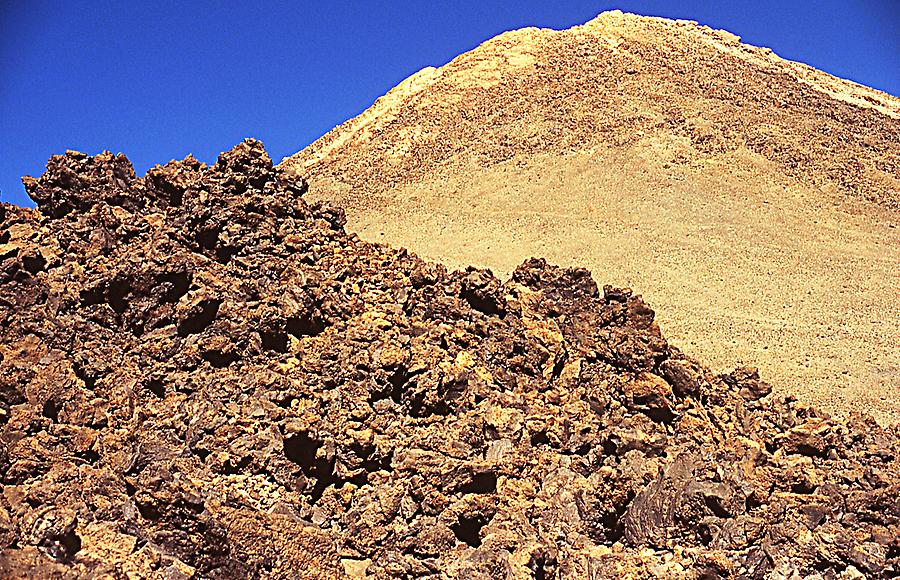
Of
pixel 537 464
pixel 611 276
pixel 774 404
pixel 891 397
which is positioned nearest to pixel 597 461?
pixel 537 464

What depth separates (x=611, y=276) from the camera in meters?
22.3

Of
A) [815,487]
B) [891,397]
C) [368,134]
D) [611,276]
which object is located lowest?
[815,487]

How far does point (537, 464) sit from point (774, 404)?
3182 mm

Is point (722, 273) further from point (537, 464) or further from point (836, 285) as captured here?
point (537, 464)

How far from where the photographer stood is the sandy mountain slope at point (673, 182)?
19.0 meters

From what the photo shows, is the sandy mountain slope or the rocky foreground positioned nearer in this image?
the rocky foreground

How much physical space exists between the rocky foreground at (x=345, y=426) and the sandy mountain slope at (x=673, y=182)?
7.93 metres

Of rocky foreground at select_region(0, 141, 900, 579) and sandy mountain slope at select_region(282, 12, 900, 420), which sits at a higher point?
sandy mountain slope at select_region(282, 12, 900, 420)

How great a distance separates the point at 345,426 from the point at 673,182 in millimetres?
25117

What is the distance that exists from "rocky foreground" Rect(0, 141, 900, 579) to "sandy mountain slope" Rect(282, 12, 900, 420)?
793 centimetres

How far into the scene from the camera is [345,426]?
240 inches

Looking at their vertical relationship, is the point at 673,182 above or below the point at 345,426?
above

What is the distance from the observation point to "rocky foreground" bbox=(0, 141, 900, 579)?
202 inches

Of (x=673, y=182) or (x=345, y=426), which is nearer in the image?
(x=345, y=426)
